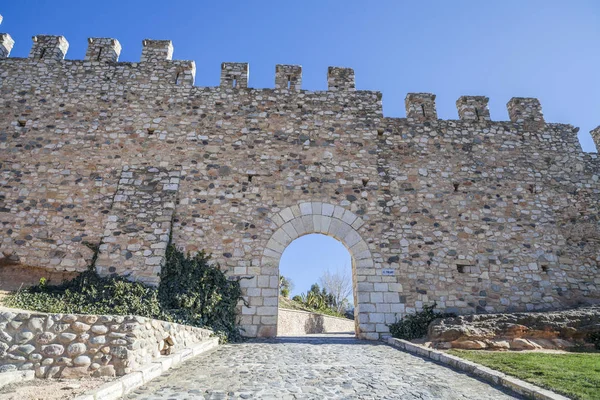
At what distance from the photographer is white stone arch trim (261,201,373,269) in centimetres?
823

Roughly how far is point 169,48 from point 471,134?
9232 mm

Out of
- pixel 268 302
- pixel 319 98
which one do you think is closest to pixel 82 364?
pixel 268 302

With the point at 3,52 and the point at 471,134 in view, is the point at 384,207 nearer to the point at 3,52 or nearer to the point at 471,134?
the point at 471,134

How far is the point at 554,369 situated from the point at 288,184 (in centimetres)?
628

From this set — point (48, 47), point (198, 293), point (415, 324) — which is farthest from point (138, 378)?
point (48, 47)

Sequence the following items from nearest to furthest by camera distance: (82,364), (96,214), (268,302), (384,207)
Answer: (82,364), (268,302), (96,214), (384,207)

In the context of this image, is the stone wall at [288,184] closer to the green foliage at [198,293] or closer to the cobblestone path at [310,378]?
the green foliage at [198,293]

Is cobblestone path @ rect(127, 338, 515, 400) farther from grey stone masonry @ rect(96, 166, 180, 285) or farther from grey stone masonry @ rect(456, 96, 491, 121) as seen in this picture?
grey stone masonry @ rect(456, 96, 491, 121)

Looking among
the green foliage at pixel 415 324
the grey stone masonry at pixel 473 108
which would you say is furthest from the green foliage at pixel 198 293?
the grey stone masonry at pixel 473 108

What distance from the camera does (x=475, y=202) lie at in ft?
30.1

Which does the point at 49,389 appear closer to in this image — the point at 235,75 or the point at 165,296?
the point at 165,296

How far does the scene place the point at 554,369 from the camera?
13.7 ft

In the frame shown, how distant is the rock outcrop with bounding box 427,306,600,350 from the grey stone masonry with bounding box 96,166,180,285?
5.92 metres

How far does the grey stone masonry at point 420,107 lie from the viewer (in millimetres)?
10193
